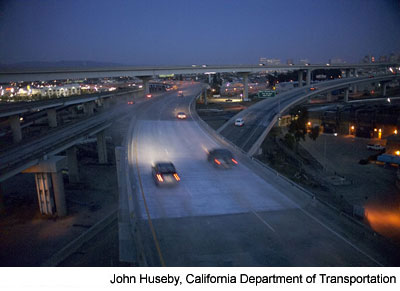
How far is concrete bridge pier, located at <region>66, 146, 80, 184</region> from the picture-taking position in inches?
1123

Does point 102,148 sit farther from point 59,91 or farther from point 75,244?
point 59,91

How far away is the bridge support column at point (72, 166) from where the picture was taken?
2852 centimetres

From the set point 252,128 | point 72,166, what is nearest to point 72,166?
point 72,166

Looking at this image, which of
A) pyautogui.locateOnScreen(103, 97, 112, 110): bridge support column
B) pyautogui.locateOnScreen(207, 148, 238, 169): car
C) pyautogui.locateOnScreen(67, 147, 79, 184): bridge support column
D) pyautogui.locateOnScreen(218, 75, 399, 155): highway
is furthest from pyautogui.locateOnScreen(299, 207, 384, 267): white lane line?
pyautogui.locateOnScreen(103, 97, 112, 110): bridge support column

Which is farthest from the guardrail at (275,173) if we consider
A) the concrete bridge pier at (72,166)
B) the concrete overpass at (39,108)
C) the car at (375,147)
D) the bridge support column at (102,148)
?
the car at (375,147)

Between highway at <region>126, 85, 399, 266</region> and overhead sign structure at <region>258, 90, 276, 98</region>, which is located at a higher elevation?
overhead sign structure at <region>258, 90, 276, 98</region>

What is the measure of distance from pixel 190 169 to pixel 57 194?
1002 cm

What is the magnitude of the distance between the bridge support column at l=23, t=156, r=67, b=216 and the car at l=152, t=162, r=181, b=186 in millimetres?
8465

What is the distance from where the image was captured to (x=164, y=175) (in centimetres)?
1565

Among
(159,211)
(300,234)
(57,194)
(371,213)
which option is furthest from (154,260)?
(371,213)

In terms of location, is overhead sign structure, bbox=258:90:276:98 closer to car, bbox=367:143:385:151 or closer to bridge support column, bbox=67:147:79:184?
car, bbox=367:143:385:151

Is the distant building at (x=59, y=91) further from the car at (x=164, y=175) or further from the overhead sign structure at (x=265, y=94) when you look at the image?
the car at (x=164, y=175)

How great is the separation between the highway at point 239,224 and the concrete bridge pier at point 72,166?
12.2m
